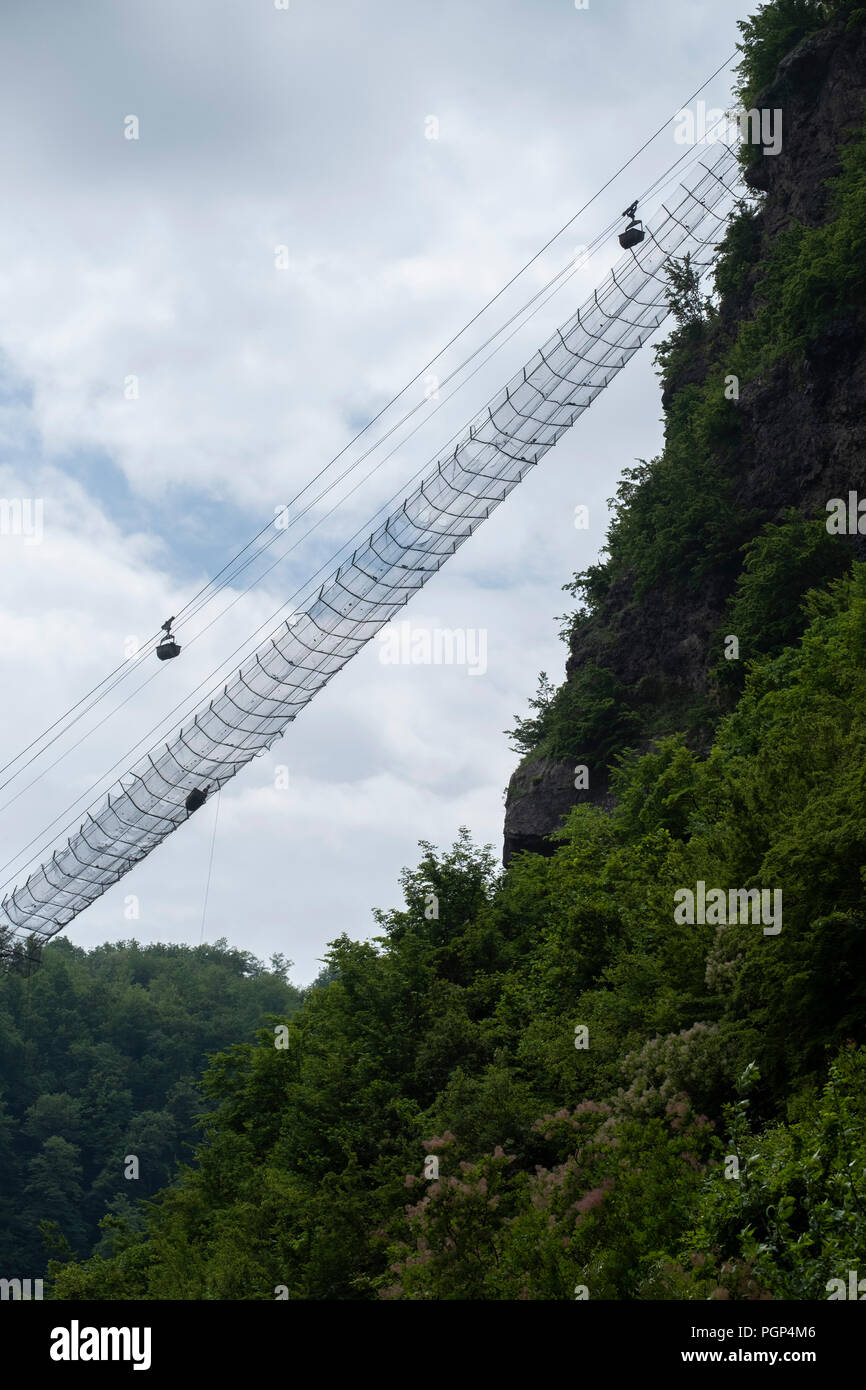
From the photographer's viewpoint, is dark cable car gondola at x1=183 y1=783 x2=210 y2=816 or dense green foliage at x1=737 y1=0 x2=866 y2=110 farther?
dense green foliage at x1=737 y1=0 x2=866 y2=110

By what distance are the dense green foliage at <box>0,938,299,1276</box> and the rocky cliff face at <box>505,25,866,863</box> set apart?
173 feet

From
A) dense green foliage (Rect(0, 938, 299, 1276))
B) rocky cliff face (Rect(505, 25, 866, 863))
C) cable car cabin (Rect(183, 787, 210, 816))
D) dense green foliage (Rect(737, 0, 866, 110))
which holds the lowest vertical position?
dense green foliage (Rect(0, 938, 299, 1276))

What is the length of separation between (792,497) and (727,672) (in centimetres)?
560

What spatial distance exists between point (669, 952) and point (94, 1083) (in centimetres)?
8844

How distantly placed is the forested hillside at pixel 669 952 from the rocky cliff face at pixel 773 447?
0.10 m

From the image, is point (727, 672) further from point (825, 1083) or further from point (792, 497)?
point (825, 1083)

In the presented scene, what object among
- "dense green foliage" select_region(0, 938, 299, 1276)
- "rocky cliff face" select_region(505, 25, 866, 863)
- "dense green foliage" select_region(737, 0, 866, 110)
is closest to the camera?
"rocky cliff face" select_region(505, 25, 866, 863)

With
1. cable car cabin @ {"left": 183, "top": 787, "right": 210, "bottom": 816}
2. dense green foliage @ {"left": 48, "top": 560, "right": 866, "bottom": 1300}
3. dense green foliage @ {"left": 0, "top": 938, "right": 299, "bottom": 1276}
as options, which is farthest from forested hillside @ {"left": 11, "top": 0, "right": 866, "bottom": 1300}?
dense green foliage @ {"left": 0, "top": 938, "right": 299, "bottom": 1276}

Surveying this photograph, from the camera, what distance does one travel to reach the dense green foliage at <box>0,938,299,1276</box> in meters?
85.9

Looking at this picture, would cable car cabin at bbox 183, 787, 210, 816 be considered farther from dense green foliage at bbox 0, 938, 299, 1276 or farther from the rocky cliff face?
dense green foliage at bbox 0, 938, 299, 1276

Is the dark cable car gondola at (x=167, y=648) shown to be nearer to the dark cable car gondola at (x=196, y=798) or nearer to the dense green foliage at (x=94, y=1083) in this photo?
the dark cable car gondola at (x=196, y=798)

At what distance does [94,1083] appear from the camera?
96.4m

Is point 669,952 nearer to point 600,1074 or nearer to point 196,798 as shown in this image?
point 600,1074
